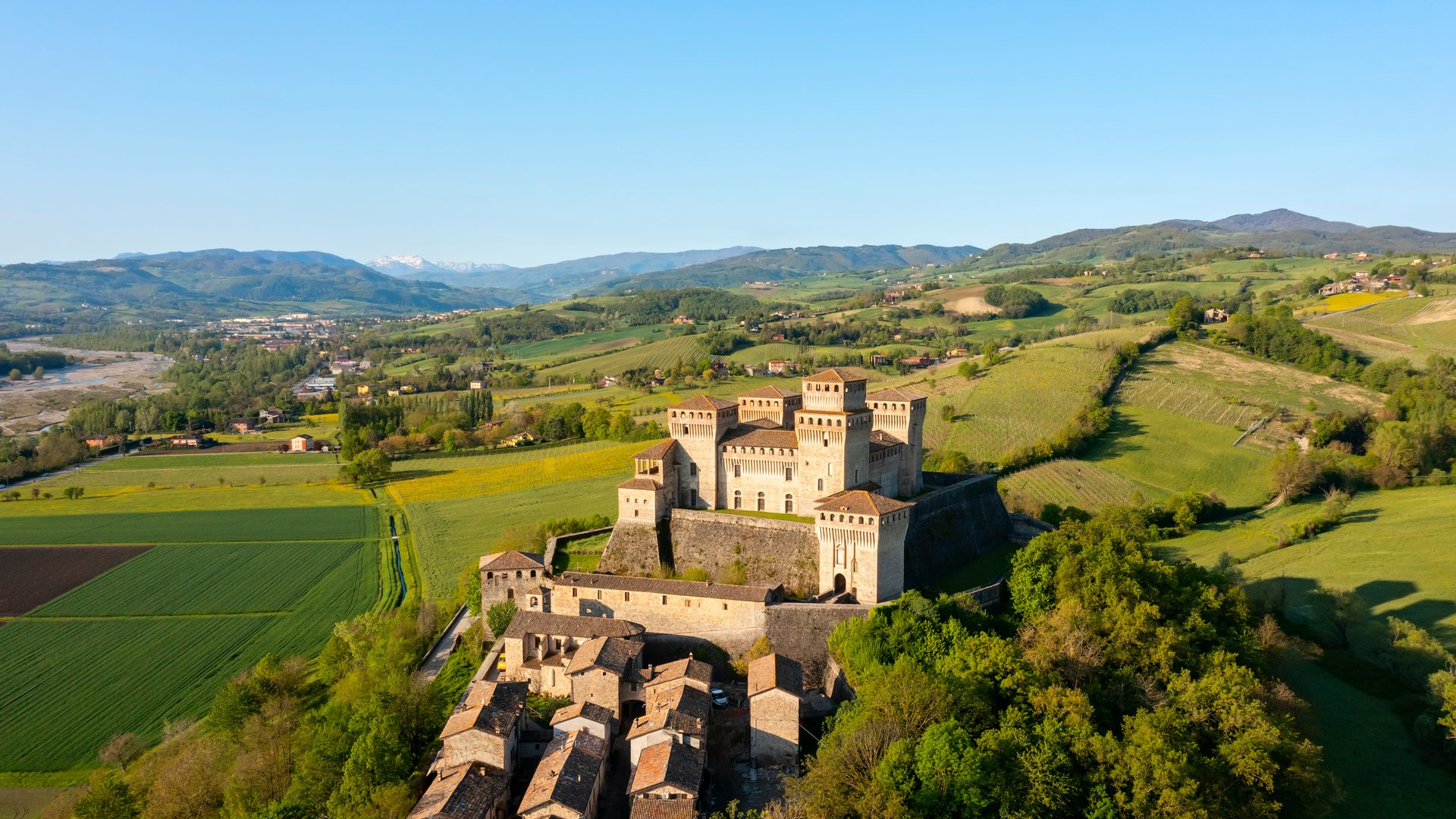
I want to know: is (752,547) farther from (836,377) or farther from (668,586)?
(836,377)

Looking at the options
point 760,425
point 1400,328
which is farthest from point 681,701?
point 1400,328

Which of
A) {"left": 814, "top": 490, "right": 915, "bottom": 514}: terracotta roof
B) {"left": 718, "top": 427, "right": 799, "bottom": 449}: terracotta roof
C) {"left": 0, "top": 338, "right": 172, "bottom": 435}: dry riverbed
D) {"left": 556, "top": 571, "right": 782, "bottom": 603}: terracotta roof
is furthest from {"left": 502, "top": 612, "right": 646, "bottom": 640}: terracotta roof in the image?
{"left": 0, "top": 338, "right": 172, "bottom": 435}: dry riverbed

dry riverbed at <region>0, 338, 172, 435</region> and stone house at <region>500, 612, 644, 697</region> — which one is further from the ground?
stone house at <region>500, 612, 644, 697</region>

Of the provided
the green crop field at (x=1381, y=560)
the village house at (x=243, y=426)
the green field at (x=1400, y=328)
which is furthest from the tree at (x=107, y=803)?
the green field at (x=1400, y=328)

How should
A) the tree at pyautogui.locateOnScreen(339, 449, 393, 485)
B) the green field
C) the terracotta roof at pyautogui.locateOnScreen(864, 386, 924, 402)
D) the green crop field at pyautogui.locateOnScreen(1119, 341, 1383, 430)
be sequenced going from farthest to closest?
the green field
the tree at pyautogui.locateOnScreen(339, 449, 393, 485)
the green crop field at pyautogui.locateOnScreen(1119, 341, 1383, 430)
the terracotta roof at pyautogui.locateOnScreen(864, 386, 924, 402)

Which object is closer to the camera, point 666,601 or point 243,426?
point 666,601

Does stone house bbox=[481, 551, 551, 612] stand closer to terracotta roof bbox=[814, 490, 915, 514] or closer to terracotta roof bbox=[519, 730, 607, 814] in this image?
terracotta roof bbox=[519, 730, 607, 814]
